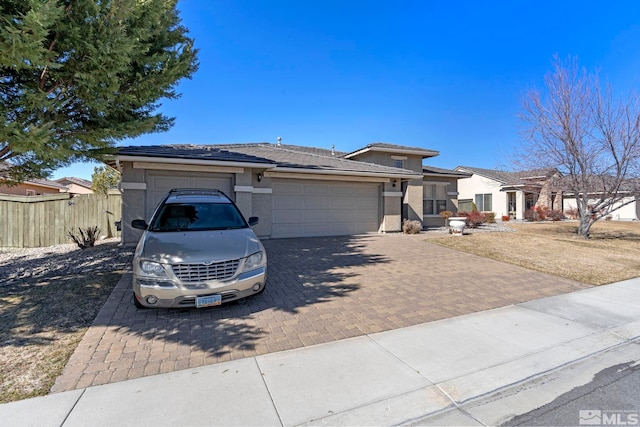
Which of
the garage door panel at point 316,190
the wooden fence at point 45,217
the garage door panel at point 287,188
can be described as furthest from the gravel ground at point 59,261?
the garage door panel at point 316,190

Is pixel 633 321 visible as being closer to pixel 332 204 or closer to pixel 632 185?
pixel 332 204

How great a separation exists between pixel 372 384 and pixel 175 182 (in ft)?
32.2

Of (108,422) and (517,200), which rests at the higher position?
(517,200)

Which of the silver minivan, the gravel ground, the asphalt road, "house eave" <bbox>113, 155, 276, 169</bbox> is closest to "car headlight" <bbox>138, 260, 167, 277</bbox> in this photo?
the silver minivan

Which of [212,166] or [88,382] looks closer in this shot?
[88,382]

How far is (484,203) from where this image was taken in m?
28.9

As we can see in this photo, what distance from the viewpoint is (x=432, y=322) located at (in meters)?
4.45

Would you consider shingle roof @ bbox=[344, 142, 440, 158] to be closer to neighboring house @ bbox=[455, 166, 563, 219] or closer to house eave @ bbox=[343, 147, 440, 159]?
house eave @ bbox=[343, 147, 440, 159]

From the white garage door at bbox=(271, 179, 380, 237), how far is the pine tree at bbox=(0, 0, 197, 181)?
6.68 metres

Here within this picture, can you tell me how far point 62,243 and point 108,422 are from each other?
12252mm

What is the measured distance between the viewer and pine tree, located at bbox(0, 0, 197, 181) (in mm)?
4133

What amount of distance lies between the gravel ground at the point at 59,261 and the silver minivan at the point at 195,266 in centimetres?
323

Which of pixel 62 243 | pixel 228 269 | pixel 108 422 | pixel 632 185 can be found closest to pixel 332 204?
pixel 228 269

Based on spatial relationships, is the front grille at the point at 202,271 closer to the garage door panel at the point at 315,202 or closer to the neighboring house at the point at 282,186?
the neighboring house at the point at 282,186
